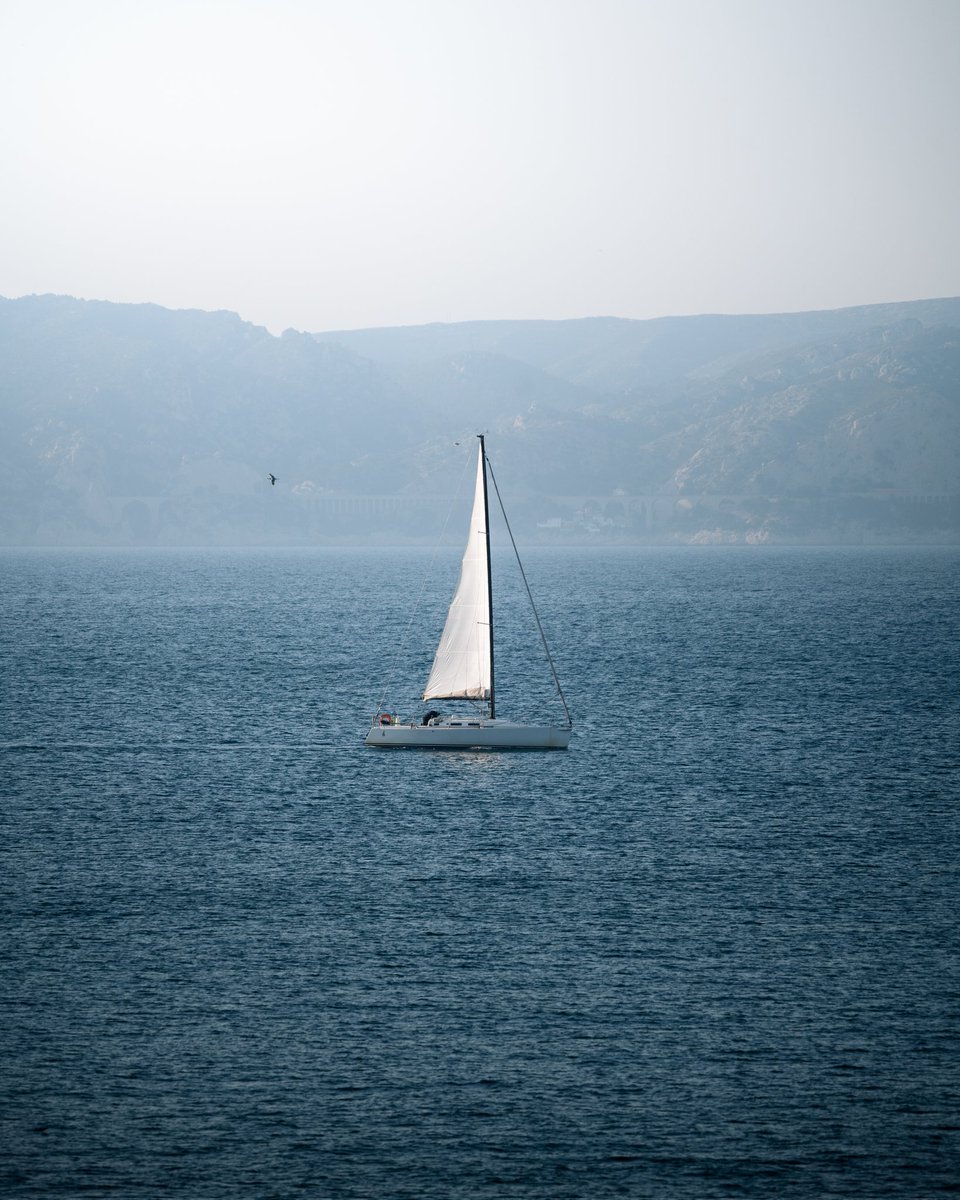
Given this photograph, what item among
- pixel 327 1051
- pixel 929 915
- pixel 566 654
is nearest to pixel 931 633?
pixel 566 654

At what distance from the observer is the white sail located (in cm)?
7575

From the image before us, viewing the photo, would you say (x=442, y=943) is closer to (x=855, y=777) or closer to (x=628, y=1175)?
(x=628, y=1175)

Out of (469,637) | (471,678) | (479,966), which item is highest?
(469,637)

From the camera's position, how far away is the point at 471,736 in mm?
78312

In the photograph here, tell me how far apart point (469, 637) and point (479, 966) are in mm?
34343

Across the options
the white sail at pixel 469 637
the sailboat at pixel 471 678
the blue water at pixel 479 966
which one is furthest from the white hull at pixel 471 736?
the white sail at pixel 469 637

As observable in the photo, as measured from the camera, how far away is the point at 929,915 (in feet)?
163

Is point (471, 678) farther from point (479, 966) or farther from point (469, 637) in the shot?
point (479, 966)

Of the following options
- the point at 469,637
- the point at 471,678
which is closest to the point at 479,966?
the point at 469,637

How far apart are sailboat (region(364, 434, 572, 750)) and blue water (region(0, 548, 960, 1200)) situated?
51.6 inches

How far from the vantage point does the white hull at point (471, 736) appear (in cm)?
7831

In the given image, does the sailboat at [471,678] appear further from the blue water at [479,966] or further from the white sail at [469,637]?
the blue water at [479,966]

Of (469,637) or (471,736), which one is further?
(471,736)

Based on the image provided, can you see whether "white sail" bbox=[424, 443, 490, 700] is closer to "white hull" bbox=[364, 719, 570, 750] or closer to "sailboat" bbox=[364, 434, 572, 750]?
"sailboat" bbox=[364, 434, 572, 750]
